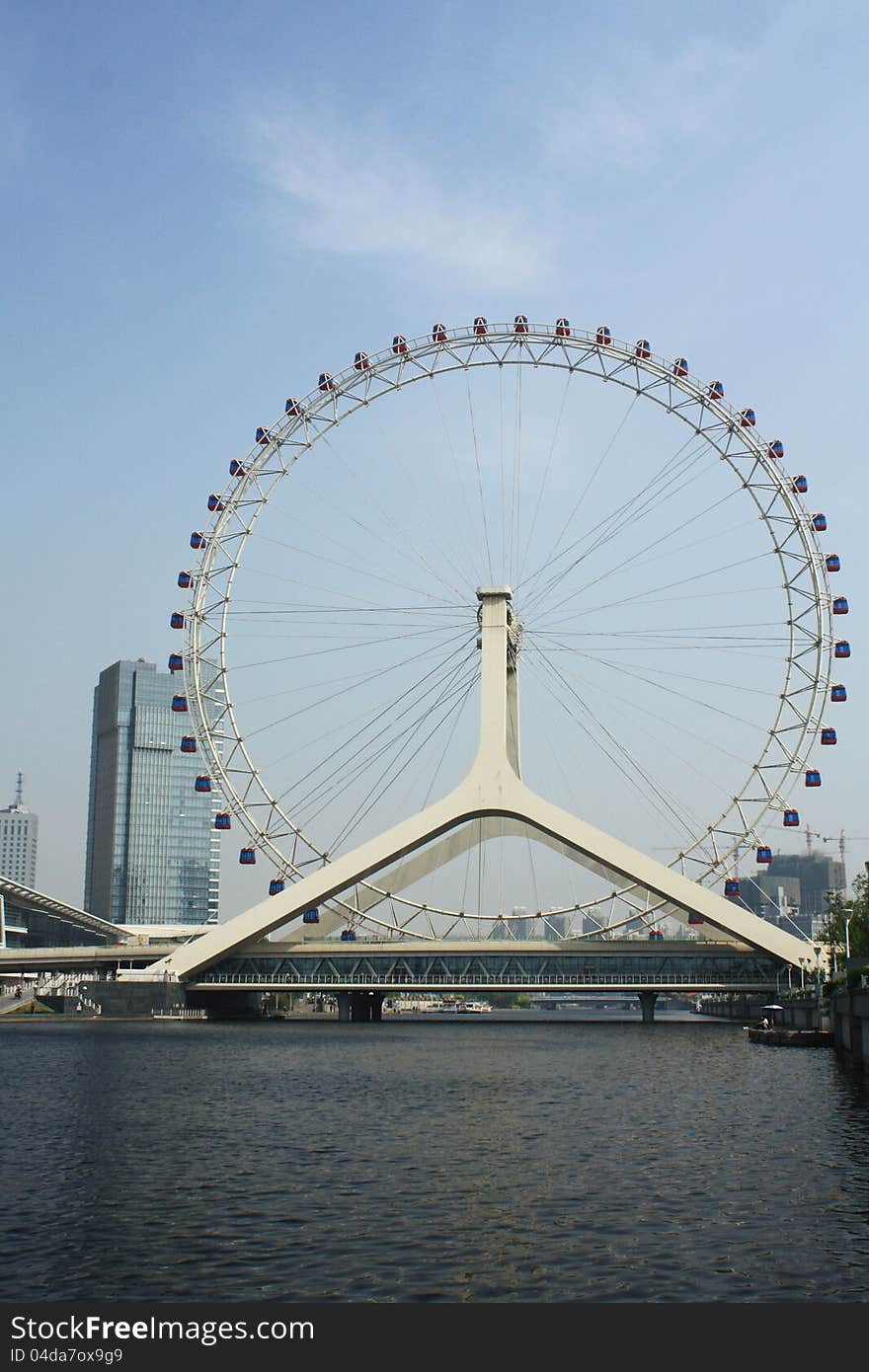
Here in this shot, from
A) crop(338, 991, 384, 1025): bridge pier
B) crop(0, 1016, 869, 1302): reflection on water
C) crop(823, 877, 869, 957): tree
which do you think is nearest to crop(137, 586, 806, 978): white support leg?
crop(823, 877, 869, 957): tree

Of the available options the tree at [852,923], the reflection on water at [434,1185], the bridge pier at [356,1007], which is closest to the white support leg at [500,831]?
Answer: the tree at [852,923]

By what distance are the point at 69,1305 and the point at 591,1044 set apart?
5987 centimetres

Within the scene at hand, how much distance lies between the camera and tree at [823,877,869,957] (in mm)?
73812

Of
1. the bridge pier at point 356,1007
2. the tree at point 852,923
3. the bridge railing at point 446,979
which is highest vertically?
the tree at point 852,923

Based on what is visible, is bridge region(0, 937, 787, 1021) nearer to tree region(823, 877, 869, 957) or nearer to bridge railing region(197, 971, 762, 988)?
bridge railing region(197, 971, 762, 988)

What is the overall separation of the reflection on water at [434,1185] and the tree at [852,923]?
2532 centimetres

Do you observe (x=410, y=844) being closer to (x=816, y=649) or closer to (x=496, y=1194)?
(x=816, y=649)

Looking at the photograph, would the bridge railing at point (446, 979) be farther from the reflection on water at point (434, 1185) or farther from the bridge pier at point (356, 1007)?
the reflection on water at point (434, 1185)

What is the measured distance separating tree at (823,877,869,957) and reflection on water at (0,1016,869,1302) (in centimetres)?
2532

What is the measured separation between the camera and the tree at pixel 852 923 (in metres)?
73.8

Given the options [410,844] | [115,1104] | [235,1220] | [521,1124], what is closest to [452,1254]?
[235,1220]

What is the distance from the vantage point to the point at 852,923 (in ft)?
255

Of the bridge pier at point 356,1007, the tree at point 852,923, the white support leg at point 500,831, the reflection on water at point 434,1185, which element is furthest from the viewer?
the bridge pier at point 356,1007

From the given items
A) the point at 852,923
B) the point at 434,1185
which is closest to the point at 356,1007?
the point at 852,923
